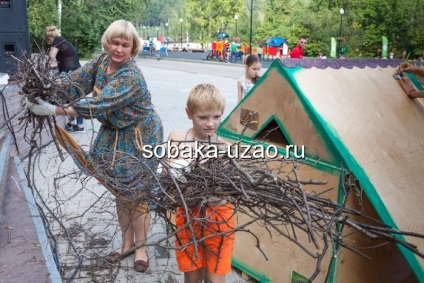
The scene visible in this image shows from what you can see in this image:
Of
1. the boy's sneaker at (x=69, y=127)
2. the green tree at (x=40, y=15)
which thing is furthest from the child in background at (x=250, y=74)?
the green tree at (x=40, y=15)

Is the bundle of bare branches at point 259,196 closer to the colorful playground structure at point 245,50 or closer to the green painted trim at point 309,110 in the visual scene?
the green painted trim at point 309,110

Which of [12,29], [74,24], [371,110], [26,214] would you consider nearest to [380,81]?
[371,110]

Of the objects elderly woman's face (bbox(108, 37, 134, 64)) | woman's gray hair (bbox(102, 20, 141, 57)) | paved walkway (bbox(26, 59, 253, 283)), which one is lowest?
paved walkway (bbox(26, 59, 253, 283))

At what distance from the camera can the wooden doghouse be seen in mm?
2623

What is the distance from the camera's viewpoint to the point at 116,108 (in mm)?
2982

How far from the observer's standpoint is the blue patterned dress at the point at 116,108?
2869 mm

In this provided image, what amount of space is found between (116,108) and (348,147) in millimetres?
1334

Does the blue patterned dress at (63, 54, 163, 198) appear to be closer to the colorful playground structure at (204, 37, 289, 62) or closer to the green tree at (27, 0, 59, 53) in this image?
the green tree at (27, 0, 59, 53)

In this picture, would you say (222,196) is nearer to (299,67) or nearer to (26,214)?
(299,67)

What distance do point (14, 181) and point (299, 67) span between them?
2529 millimetres

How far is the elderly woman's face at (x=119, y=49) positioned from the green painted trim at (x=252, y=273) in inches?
62.6

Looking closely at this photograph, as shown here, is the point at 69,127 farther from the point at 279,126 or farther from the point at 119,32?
the point at 279,126

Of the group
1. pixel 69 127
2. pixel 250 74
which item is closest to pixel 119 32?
pixel 250 74

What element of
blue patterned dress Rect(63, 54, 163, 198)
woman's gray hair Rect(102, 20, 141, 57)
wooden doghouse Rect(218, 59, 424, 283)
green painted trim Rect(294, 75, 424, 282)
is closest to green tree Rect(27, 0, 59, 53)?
blue patterned dress Rect(63, 54, 163, 198)
